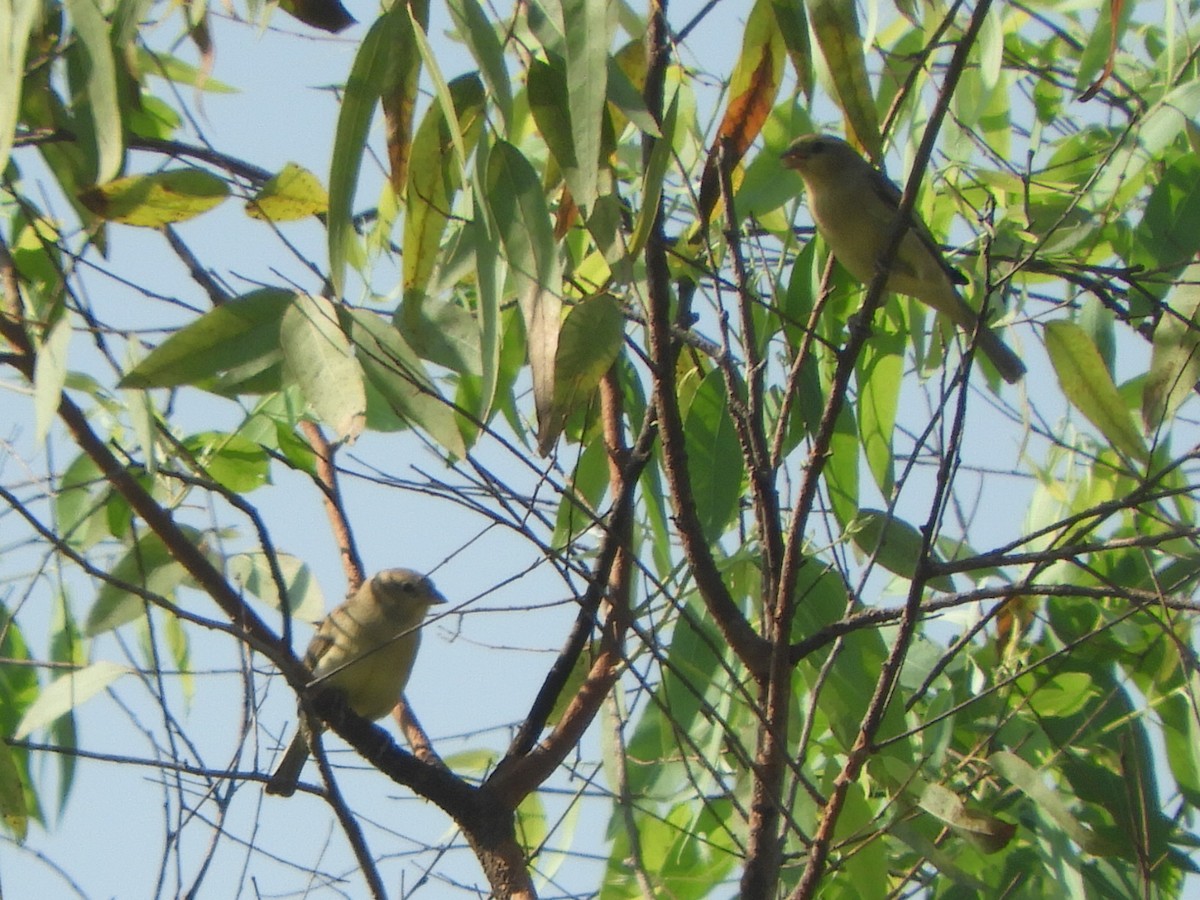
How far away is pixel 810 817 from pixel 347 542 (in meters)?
1.23

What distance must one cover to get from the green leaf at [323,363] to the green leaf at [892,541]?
98cm

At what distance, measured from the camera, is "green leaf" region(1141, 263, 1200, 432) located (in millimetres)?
2312

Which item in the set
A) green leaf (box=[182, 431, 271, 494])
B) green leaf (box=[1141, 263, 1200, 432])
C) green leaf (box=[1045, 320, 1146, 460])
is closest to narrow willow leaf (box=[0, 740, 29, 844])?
green leaf (box=[182, 431, 271, 494])

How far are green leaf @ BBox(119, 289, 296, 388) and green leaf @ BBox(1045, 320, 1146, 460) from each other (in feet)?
3.83

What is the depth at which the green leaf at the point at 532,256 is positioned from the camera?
1.85 metres

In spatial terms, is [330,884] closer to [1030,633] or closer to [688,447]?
[688,447]

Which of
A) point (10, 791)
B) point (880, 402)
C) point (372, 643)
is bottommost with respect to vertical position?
point (10, 791)

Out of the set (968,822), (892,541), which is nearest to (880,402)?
(892,541)

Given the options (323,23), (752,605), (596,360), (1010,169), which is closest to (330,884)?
(752,605)

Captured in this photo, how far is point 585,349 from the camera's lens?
197cm

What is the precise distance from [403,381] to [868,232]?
1.65 m

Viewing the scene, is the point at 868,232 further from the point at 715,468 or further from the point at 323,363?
the point at 323,363

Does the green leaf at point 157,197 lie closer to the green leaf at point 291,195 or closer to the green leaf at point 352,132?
the green leaf at point 291,195

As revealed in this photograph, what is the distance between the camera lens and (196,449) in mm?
2959
